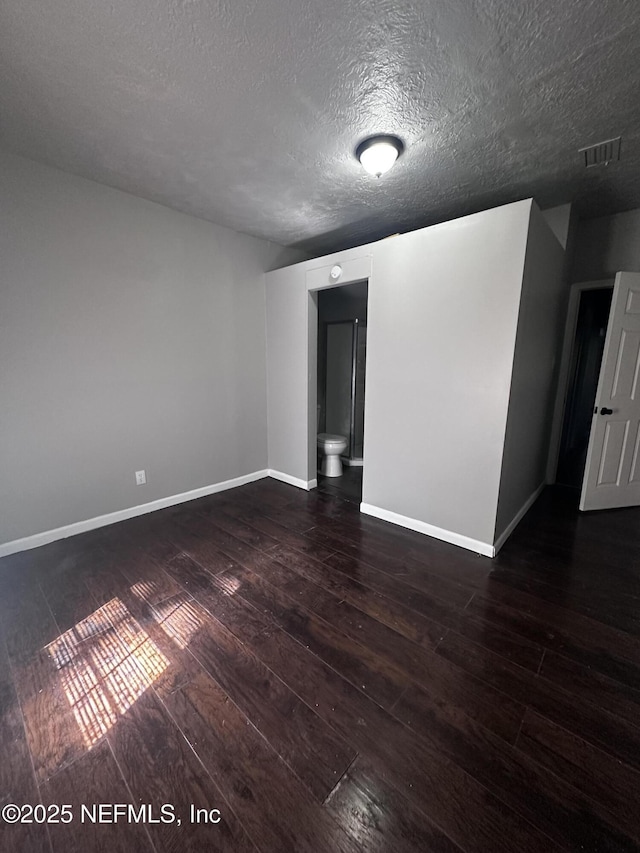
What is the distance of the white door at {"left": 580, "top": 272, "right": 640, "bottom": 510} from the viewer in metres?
2.83

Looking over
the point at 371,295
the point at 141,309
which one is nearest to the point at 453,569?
the point at 371,295

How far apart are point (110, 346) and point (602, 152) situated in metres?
3.61

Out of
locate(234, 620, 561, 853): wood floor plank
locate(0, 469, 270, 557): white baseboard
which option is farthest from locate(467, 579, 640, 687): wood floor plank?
locate(0, 469, 270, 557): white baseboard

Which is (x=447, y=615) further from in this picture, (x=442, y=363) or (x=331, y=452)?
(x=331, y=452)

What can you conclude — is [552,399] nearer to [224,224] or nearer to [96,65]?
[224,224]

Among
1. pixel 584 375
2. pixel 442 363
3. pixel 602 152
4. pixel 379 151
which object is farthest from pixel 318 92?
pixel 584 375

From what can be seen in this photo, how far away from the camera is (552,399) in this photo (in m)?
3.45

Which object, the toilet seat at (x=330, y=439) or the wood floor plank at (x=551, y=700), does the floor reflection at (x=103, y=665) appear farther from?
the toilet seat at (x=330, y=439)

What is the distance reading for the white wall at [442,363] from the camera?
7.02 feet

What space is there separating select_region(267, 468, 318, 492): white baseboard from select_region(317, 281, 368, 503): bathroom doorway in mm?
284

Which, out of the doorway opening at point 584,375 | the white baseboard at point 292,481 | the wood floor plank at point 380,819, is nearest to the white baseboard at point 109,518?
the white baseboard at point 292,481

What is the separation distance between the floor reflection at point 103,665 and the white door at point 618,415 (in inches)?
143

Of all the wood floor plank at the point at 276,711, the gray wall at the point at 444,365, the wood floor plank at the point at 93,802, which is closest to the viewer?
the wood floor plank at the point at 93,802

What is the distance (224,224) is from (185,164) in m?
0.98
